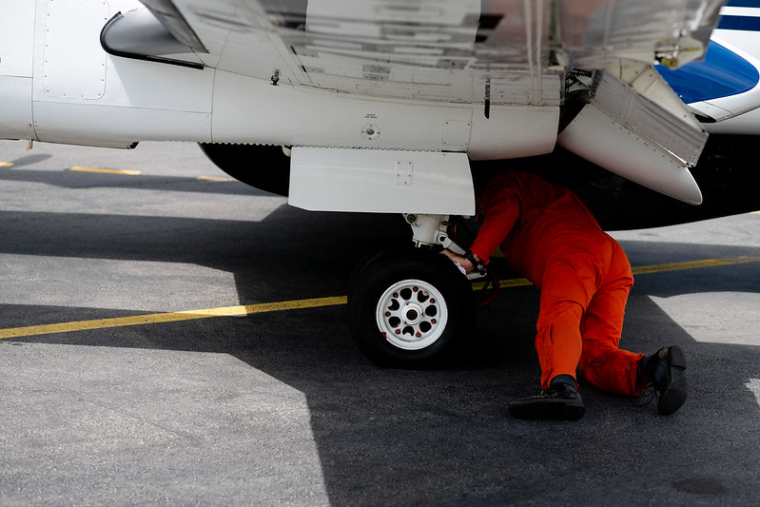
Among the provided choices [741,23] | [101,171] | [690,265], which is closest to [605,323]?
[741,23]

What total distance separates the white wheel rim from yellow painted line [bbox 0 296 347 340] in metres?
1.20

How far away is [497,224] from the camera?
15.6 ft

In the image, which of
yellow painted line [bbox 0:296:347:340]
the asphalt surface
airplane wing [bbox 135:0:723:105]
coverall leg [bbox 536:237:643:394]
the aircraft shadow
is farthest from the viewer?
the aircraft shadow

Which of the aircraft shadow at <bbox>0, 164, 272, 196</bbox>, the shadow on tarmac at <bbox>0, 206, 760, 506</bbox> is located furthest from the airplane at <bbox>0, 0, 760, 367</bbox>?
the aircraft shadow at <bbox>0, 164, 272, 196</bbox>

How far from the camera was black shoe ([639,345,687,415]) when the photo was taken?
426 cm

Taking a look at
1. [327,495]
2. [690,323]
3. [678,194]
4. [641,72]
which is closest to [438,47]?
[641,72]

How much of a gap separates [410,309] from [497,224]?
635 millimetres

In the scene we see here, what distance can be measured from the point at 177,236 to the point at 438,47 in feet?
14.7

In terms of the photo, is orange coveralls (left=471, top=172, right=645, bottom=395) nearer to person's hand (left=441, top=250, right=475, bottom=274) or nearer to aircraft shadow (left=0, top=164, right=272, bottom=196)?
person's hand (left=441, top=250, right=475, bottom=274)

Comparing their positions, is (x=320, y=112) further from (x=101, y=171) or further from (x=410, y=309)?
(x=101, y=171)

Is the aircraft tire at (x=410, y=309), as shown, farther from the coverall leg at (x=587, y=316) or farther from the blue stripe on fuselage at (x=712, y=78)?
the blue stripe on fuselage at (x=712, y=78)

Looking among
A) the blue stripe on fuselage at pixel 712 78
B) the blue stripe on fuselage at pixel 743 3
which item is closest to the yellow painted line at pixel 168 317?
the blue stripe on fuselage at pixel 712 78

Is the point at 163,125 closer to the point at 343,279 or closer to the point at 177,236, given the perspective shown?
the point at 343,279

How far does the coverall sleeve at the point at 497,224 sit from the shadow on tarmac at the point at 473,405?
67 centimetres
